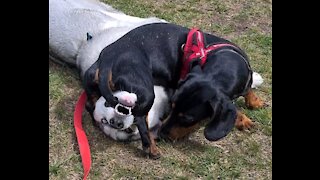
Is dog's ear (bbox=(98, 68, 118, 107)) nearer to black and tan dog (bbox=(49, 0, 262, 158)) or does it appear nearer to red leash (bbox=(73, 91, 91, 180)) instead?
black and tan dog (bbox=(49, 0, 262, 158))

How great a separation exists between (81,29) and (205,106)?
1.23 metres

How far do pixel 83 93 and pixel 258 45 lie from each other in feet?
4.85

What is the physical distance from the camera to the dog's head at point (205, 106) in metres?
2.98

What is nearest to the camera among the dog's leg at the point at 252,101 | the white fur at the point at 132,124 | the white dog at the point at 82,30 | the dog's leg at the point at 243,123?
Result: the white fur at the point at 132,124

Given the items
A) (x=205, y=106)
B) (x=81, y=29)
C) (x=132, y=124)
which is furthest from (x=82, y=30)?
(x=205, y=106)

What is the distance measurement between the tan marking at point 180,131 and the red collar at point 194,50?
1.03 ft

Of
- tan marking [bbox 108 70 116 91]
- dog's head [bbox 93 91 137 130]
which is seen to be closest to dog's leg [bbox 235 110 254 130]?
dog's head [bbox 93 91 137 130]

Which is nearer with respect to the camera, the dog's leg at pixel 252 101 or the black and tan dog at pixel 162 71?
the black and tan dog at pixel 162 71

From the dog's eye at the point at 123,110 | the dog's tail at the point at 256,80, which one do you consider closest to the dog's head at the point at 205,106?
the dog's eye at the point at 123,110

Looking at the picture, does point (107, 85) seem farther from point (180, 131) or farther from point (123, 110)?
point (180, 131)

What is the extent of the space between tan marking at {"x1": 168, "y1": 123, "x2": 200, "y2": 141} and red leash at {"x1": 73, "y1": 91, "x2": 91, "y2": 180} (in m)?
0.47

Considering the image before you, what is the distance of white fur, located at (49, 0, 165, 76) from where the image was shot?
3.67 metres

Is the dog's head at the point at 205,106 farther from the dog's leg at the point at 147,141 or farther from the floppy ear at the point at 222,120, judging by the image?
the dog's leg at the point at 147,141

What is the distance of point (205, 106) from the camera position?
298cm
